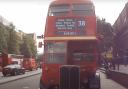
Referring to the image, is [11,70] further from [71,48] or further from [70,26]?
Result: [71,48]

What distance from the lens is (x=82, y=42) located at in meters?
18.0

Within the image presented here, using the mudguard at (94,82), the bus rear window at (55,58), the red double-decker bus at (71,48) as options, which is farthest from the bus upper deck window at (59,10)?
the mudguard at (94,82)

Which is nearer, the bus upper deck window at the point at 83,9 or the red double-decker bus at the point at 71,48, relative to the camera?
the red double-decker bus at the point at 71,48

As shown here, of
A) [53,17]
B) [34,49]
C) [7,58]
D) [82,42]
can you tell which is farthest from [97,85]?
[34,49]

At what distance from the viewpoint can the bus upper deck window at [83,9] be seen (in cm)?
1861

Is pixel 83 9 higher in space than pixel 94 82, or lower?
higher

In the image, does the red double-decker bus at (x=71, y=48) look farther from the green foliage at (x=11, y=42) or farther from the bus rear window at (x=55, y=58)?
the green foliage at (x=11, y=42)

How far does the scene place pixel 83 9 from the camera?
1875 cm

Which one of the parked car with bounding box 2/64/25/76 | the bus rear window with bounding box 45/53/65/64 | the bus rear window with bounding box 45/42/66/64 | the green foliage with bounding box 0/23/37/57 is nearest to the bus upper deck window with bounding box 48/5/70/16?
the bus rear window with bounding box 45/42/66/64

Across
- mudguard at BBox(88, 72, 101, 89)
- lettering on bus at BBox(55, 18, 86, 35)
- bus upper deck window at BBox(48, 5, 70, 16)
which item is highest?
bus upper deck window at BBox(48, 5, 70, 16)

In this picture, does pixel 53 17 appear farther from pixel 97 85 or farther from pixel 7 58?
pixel 7 58

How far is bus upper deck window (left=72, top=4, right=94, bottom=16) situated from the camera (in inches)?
733

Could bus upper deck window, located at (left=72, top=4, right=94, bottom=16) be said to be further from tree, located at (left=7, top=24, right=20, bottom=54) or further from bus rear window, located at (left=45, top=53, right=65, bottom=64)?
tree, located at (left=7, top=24, right=20, bottom=54)

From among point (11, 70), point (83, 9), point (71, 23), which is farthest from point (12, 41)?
point (71, 23)
